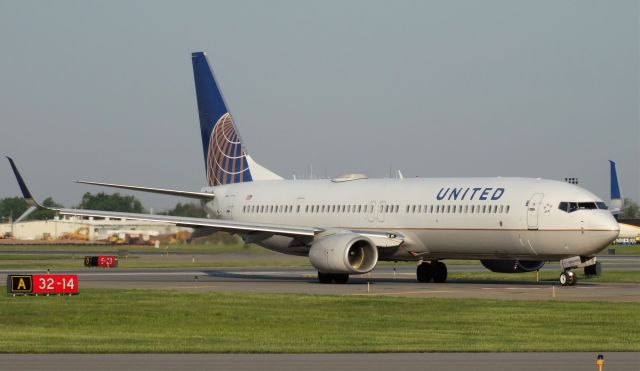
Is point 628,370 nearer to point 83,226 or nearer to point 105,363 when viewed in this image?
point 105,363

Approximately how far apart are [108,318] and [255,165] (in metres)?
29.0

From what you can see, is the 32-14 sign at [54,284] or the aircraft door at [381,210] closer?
the 32-14 sign at [54,284]

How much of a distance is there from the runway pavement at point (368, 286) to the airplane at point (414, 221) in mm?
1115

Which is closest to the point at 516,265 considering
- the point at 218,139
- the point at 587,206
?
the point at 587,206

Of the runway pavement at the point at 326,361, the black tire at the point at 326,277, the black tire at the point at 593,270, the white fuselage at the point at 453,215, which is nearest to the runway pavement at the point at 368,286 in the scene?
the black tire at the point at 326,277

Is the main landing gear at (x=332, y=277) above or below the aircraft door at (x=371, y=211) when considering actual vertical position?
below

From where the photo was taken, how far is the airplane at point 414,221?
43.9 meters

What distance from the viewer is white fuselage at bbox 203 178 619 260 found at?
4359 cm

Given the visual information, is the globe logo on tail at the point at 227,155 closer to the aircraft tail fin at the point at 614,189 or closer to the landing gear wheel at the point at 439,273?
the landing gear wheel at the point at 439,273

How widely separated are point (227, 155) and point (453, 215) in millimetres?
16367

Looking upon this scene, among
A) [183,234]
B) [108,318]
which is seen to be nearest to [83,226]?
[183,234]

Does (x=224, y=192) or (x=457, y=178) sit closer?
(x=457, y=178)

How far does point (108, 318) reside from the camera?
30.6 metres

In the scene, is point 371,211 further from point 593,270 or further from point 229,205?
point 593,270
